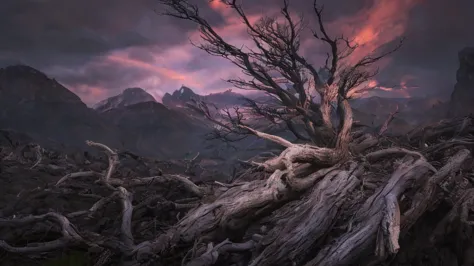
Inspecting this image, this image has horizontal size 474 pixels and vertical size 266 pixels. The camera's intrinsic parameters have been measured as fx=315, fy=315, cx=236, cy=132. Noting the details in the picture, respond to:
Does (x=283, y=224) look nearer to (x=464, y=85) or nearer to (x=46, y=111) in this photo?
(x=464, y=85)

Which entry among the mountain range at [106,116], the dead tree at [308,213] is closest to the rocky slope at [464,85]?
the mountain range at [106,116]

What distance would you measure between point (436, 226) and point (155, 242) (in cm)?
358

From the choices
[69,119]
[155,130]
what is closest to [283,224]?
[69,119]

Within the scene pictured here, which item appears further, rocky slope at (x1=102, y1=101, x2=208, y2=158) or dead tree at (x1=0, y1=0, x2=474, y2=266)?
rocky slope at (x1=102, y1=101, x2=208, y2=158)

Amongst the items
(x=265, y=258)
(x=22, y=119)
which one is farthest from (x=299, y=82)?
(x=22, y=119)

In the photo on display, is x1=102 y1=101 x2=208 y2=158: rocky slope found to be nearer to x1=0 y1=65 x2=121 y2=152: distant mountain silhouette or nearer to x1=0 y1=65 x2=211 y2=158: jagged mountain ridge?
x1=0 y1=65 x2=211 y2=158: jagged mountain ridge

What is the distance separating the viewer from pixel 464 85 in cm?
4759

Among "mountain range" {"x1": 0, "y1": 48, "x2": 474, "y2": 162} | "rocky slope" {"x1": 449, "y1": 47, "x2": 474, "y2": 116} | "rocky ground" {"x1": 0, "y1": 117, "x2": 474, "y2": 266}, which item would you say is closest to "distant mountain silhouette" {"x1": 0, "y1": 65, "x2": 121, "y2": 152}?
"mountain range" {"x1": 0, "y1": 48, "x2": 474, "y2": 162}

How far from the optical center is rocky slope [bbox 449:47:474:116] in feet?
147

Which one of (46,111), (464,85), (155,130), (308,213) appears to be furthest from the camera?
(155,130)

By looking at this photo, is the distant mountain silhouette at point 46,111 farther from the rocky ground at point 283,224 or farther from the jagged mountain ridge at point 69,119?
the rocky ground at point 283,224

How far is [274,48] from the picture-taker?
7812 millimetres

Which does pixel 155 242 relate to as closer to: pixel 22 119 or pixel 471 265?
pixel 471 265

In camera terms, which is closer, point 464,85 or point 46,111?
point 464,85
